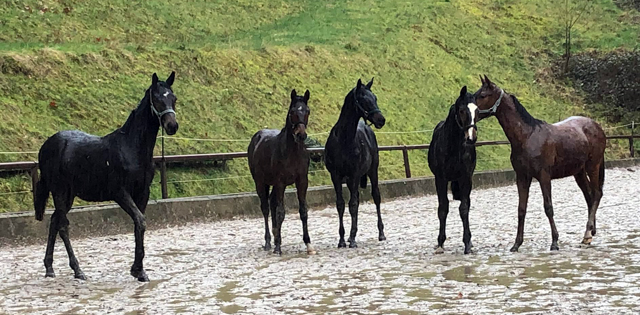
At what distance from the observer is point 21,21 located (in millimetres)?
22891

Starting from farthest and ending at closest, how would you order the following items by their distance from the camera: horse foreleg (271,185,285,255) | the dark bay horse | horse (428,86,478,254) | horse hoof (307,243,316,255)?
horse foreleg (271,185,285,255)
horse hoof (307,243,316,255)
the dark bay horse
horse (428,86,478,254)

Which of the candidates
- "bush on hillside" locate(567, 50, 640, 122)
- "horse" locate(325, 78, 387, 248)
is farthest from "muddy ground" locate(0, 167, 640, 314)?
"bush on hillside" locate(567, 50, 640, 122)

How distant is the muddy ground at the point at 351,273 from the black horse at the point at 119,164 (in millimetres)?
728

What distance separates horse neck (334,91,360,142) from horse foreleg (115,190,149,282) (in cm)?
381

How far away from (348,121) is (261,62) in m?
14.6

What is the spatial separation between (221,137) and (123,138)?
34.8 ft

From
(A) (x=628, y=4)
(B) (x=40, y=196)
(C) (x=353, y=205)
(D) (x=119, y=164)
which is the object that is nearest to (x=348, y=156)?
(C) (x=353, y=205)

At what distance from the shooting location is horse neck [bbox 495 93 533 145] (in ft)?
35.7

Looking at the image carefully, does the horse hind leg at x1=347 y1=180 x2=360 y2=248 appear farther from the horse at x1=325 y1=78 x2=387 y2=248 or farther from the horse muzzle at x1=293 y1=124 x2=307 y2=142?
the horse muzzle at x1=293 y1=124 x2=307 y2=142

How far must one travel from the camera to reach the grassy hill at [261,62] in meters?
18.4

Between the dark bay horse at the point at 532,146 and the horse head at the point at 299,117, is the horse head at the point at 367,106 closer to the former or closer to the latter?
the horse head at the point at 299,117

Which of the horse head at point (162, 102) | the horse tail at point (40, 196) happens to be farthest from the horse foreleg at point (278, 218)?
the horse tail at point (40, 196)

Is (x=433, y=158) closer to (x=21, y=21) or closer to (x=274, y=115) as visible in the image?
(x=274, y=115)

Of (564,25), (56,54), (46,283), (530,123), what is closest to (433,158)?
(530,123)
